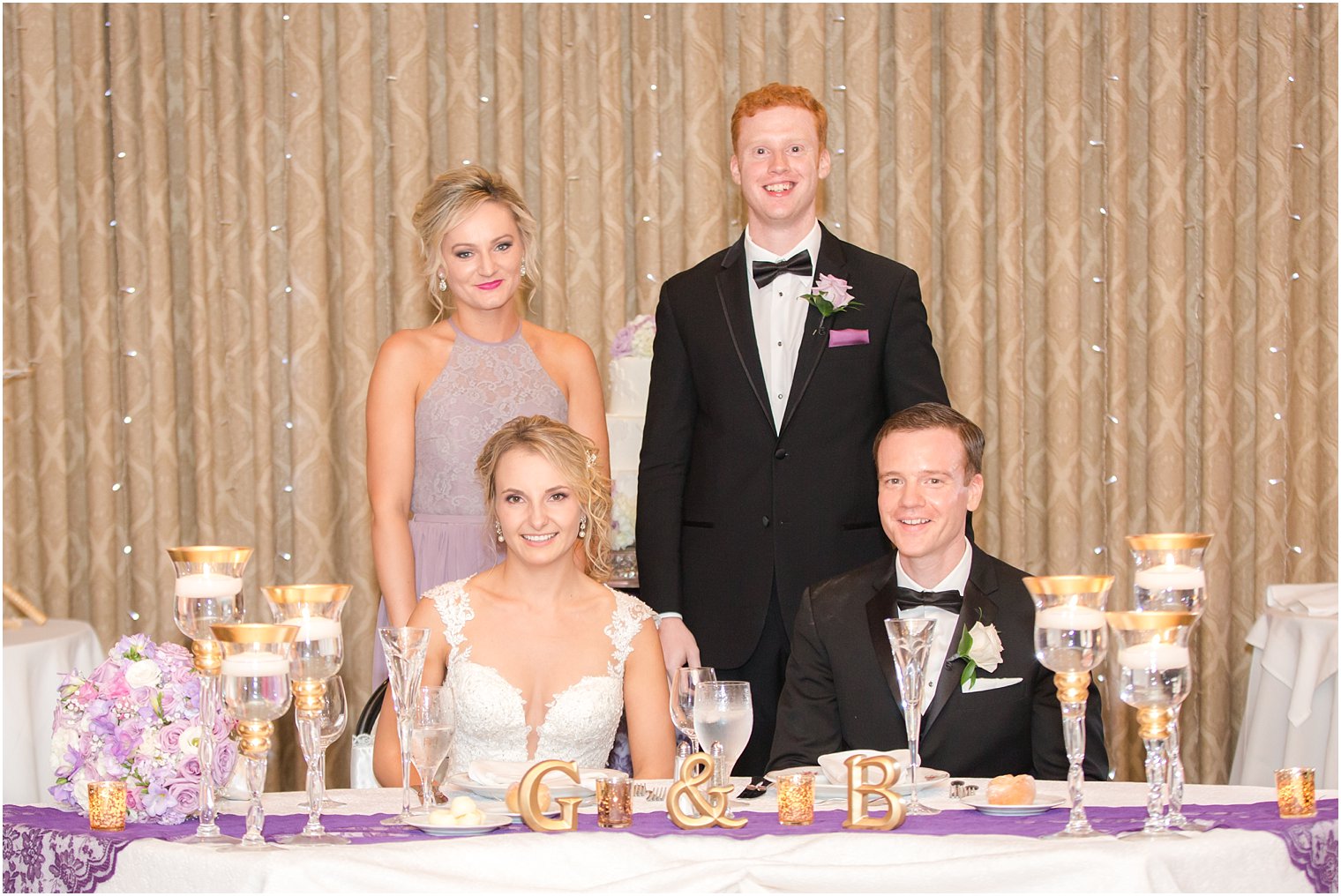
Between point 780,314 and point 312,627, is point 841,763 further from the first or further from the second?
point 780,314

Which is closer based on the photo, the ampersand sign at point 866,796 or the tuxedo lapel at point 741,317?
the ampersand sign at point 866,796

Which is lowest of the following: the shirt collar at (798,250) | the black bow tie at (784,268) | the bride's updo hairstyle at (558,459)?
the bride's updo hairstyle at (558,459)

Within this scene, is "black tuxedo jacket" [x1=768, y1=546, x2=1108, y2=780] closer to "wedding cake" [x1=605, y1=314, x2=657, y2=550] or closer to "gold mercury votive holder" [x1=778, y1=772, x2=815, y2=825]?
"gold mercury votive holder" [x1=778, y1=772, x2=815, y2=825]

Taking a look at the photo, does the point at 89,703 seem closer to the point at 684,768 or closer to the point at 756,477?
the point at 684,768

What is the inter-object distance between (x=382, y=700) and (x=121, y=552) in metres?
2.55

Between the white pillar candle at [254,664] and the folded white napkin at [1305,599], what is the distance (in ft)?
10.3

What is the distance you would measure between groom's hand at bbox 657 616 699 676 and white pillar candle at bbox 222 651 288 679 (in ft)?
4.67

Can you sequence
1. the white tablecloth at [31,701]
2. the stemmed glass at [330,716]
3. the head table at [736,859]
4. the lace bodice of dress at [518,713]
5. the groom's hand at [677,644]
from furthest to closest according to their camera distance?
the white tablecloth at [31,701], the groom's hand at [677,644], the lace bodice of dress at [518,713], the stemmed glass at [330,716], the head table at [736,859]

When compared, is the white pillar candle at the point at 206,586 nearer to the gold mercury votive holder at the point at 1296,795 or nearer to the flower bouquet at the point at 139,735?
the flower bouquet at the point at 139,735

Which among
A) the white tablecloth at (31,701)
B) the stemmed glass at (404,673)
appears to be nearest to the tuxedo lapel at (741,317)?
the stemmed glass at (404,673)

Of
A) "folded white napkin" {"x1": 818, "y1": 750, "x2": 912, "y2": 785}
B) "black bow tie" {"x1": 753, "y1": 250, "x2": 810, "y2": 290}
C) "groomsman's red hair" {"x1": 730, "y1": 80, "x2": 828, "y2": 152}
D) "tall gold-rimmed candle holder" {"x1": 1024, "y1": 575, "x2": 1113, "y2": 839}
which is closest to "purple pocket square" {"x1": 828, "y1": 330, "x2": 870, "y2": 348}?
"black bow tie" {"x1": 753, "y1": 250, "x2": 810, "y2": 290}

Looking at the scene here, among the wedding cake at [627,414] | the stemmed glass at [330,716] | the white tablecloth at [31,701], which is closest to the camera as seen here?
the stemmed glass at [330,716]

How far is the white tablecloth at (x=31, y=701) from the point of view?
3.62m

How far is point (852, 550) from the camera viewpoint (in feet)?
10.5
